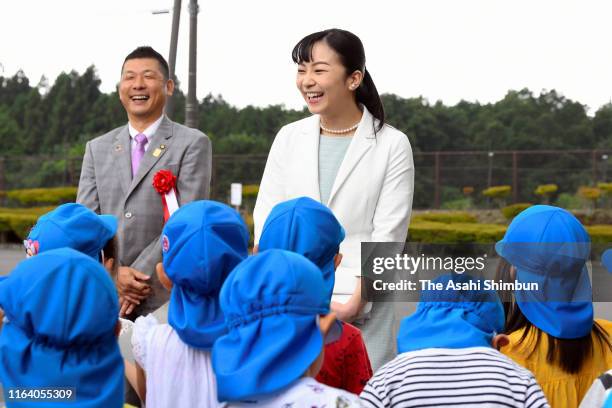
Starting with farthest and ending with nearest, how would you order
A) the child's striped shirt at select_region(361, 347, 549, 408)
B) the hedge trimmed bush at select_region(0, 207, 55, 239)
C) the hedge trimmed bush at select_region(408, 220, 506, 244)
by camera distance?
1. the hedge trimmed bush at select_region(0, 207, 55, 239)
2. the hedge trimmed bush at select_region(408, 220, 506, 244)
3. the child's striped shirt at select_region(361, 347, 549, 408)

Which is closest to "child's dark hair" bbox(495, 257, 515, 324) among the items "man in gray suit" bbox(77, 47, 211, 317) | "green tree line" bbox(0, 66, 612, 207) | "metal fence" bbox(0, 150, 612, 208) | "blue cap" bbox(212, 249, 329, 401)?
"blue cap" bbox(212, 249, 329, 401)

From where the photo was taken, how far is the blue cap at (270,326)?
6.85 ft

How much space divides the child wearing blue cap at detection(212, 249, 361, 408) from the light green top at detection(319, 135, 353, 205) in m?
1.36

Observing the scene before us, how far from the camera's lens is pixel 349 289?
3.35 m

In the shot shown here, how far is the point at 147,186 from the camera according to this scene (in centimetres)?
386

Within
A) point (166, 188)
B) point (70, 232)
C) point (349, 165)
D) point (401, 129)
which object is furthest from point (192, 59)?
point (401, 129)

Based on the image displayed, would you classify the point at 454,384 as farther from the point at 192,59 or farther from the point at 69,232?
the point at 192,59

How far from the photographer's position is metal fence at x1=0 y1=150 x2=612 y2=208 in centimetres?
2575

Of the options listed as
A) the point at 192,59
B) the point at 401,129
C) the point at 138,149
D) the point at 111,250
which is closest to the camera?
the point at 111,250

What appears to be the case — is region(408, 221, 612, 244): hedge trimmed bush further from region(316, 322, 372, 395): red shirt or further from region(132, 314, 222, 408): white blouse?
region(132, 314, 222, 408): white blouse

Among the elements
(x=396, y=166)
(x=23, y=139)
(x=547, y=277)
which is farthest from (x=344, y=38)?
(x=23, y=139)

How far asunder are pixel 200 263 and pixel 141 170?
1441mm

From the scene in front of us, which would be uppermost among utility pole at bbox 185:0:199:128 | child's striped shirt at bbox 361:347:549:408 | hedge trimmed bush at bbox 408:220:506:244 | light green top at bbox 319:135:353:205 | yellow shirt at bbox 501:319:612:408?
utility pole at bbox 185:0:199:128

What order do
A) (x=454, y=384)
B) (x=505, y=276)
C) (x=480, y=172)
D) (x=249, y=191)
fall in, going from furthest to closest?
(x=480, y=172) < (x=249, y=191) < (x=505, y=276) < (x=454, y=384)
